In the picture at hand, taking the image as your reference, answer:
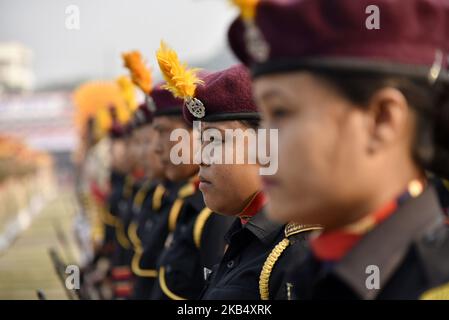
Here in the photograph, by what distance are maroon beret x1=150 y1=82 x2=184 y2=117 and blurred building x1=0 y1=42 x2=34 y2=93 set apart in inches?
2383

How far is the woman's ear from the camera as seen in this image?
1.59 metres

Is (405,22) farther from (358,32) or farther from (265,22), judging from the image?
(265,22)

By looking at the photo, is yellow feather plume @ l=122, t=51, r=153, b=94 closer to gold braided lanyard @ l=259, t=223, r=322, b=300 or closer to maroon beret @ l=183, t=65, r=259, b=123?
maroon beret @ l=183, t=65, r=259, b=123

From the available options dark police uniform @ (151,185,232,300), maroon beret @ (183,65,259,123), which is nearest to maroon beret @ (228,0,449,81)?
maroon beret @ (183,65,259,123)

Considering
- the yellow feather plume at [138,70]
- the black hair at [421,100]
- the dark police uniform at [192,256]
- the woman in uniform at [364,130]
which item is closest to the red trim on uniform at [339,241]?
the woman in uniform at [364,130]

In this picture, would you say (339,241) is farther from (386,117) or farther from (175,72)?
(175,72)

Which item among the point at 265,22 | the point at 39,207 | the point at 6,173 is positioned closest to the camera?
the point at 265,22

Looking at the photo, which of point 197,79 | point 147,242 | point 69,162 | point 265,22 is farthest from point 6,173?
point 69,162

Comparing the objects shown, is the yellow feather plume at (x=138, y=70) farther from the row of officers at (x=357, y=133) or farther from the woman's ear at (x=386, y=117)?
the woman's ear at (x=386, y=117)

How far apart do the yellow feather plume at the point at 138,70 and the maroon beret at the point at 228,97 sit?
1391mm

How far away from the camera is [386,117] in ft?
5.26

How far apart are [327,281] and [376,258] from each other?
13cm

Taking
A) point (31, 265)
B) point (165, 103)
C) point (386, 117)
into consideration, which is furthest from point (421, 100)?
point (31, 265)

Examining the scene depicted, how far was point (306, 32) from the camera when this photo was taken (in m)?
1.64
